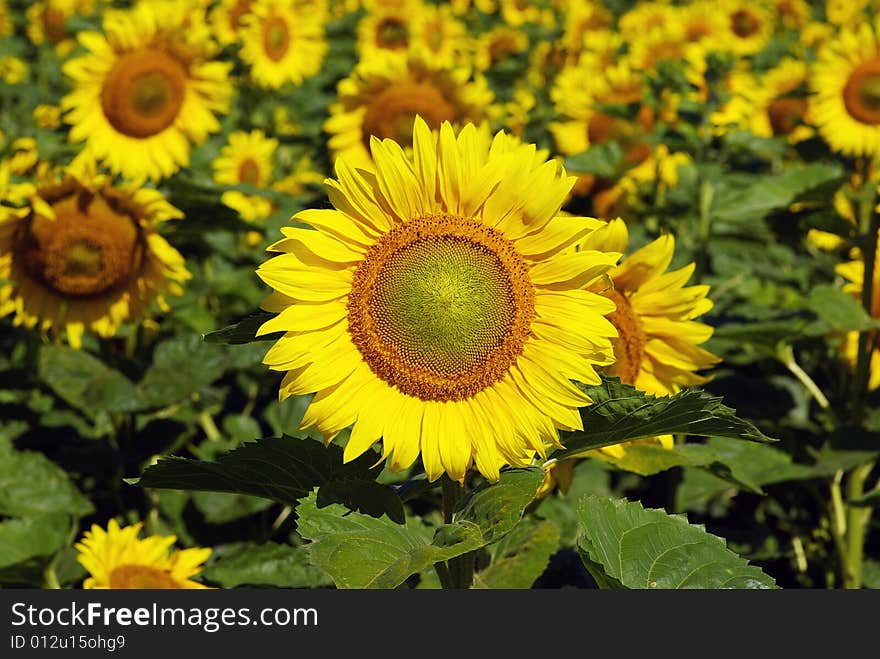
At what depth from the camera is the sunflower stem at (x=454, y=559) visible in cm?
196

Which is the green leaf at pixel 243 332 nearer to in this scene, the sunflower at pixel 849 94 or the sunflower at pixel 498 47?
the sunflower at pixel 849 94

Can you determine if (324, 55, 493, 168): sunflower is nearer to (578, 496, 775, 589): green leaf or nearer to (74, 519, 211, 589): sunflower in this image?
(74, 519, 211, 589): sunflower

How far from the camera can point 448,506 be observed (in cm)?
196

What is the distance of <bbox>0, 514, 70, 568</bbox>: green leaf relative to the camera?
2.71 meters

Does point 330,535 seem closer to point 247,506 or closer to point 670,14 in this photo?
point 247,506

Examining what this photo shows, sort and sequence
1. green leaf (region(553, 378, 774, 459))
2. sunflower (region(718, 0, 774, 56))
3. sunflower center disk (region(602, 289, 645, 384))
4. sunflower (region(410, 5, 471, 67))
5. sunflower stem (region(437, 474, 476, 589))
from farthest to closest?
sunflower (region(718, 0, 774, 56)) → sunflower (region(410, 5, 471, 67)) → sunflower center disk (region(602, 289, 645, 384)) → sunflower stem (region(437, 474, 476, 589)) → green leaf (region(553, 378, 774, 459))

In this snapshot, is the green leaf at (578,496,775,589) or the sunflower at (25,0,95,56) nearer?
the green leaf at (578,496,775,589)

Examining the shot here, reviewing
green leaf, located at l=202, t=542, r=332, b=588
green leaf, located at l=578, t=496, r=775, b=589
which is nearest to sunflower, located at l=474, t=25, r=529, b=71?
green leaf, located at l=202, t=542, r=332, b=588

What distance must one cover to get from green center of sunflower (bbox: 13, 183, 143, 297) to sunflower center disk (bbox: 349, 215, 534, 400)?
1.60 metres

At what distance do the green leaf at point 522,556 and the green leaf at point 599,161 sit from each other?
2.37 metres

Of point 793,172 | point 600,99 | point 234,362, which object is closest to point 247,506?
point 234,362

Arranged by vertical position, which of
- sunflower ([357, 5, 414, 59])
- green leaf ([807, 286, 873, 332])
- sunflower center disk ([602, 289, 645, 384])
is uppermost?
sunflower ([357, 5, 414, 59])

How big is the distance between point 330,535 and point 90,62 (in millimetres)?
3111

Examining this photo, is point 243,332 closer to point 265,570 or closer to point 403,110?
point 265,570
